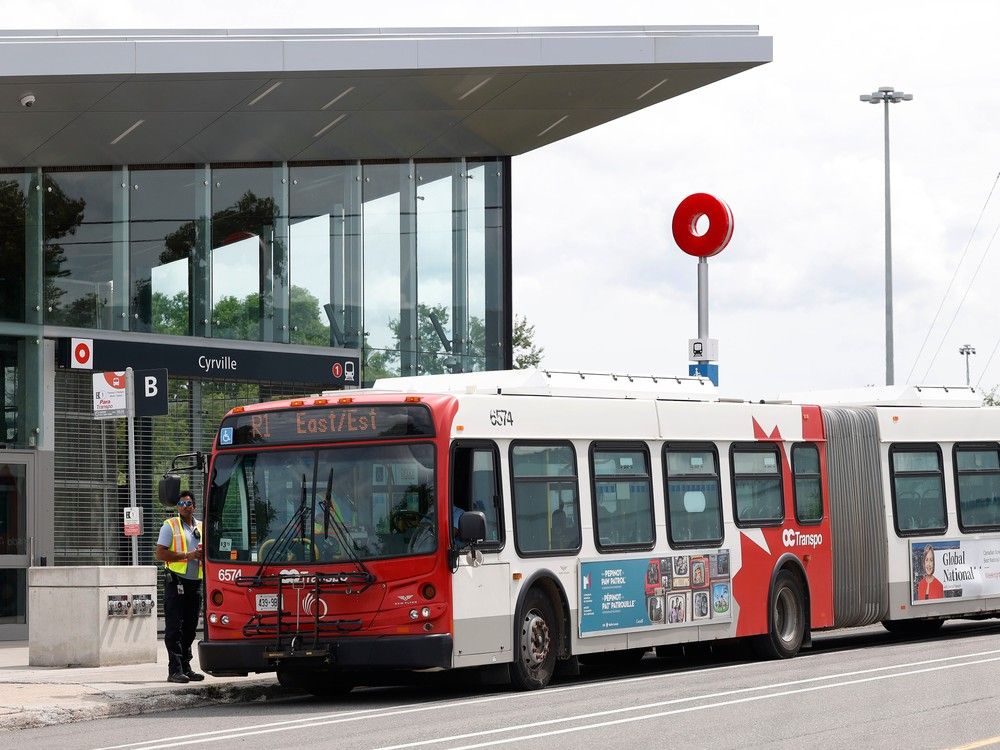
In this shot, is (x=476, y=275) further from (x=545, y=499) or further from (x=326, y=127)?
(x=545, y=499)

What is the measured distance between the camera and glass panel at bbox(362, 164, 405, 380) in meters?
26.3

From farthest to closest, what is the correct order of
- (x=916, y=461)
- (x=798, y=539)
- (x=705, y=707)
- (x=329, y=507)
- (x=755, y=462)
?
1. (x=916, y=461)
2. (x=798, y=539)
3. (x=755, y=462)
4. (x=329, y=507)
5. (x=705, y=707)

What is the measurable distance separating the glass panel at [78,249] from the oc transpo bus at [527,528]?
24.4 ft

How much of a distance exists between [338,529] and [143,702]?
2.20 meters

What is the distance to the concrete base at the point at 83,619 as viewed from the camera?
18391mm

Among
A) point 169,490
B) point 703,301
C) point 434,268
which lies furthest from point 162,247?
point 169,490

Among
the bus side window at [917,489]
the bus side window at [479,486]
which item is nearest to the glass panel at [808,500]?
the bus side window at [917,489]

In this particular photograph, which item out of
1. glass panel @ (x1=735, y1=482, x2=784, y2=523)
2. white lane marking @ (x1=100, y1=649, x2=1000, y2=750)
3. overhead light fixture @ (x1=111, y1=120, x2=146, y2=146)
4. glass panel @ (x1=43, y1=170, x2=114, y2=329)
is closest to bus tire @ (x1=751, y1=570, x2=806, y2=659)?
glass panel @ (x1=735, y1=482, x2=784, y2=523)

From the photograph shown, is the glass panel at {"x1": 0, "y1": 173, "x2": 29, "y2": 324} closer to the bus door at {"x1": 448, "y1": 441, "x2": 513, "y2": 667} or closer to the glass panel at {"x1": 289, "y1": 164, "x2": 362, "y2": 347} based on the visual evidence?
the glass panel at {"x1": 289, "y1": 164, "x2": 362, "y2": 347}

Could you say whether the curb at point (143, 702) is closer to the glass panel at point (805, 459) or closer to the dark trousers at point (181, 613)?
the dark trousers at point (181, 613)

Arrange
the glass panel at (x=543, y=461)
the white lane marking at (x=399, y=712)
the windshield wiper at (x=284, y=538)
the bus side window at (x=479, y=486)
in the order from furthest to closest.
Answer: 1. the glass panel at (x=543, y=461)
2. the windshield wiper at (x=284, y=538)
3. the bus side window at (x=479, y=486)
4. the white lane marking at (x=399, y=712)

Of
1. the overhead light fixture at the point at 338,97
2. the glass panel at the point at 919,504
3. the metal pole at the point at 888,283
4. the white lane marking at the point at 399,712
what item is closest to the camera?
the white lane marking at the point at 399,712

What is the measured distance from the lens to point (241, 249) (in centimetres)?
2503

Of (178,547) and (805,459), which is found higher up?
(805,459)
